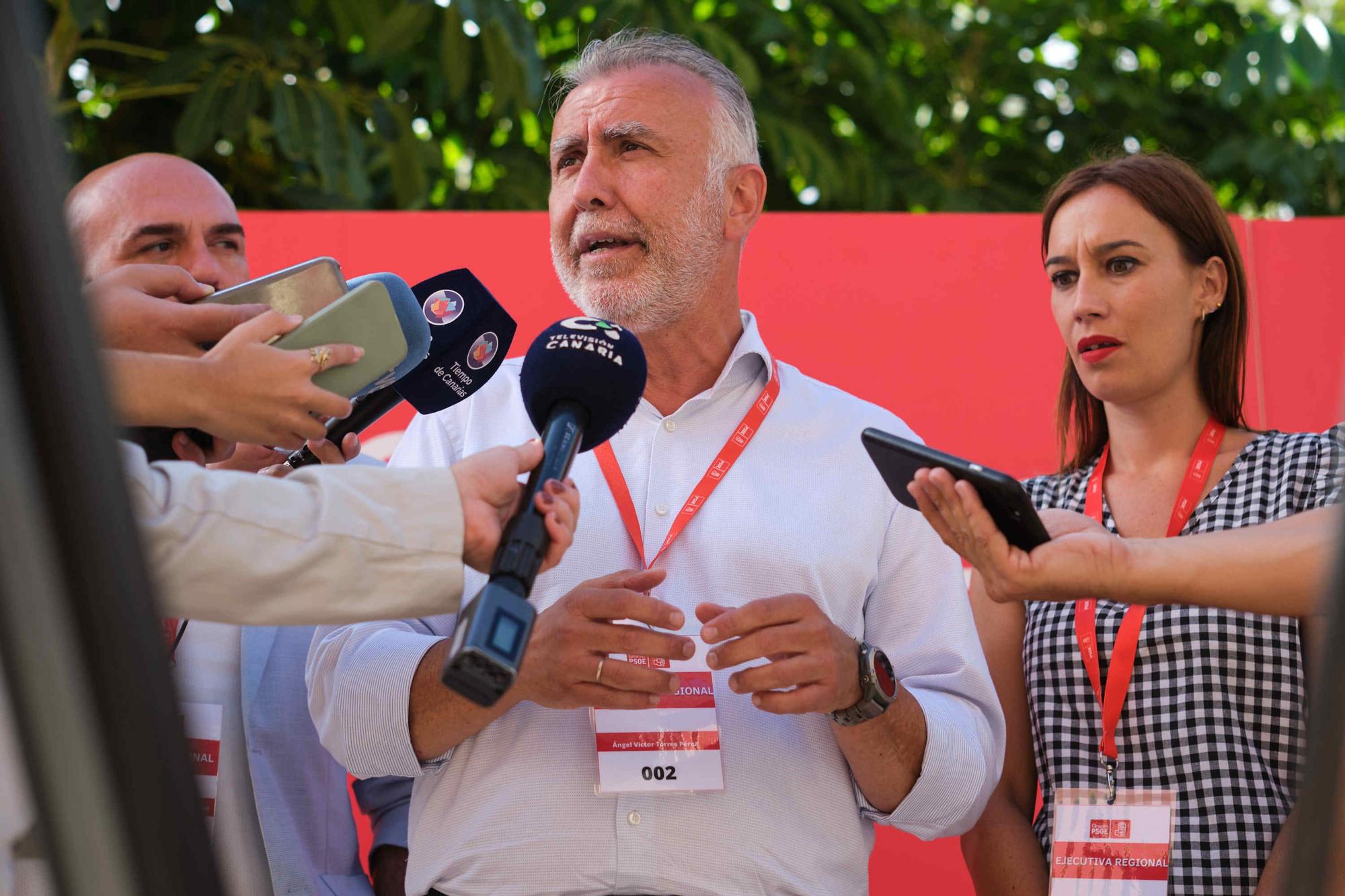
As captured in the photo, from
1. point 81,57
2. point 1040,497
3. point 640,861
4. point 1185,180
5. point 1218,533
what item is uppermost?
point 81,57

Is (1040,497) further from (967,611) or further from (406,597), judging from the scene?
(406,597)

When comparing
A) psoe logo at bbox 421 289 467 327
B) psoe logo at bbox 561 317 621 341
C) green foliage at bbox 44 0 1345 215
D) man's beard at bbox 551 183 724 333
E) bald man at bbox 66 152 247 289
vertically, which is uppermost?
green foliage at bbox 44 0 1345 215

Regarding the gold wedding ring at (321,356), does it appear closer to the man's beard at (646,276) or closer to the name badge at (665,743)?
the name badge at (665,743)

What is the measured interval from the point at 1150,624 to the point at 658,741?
1057 mm

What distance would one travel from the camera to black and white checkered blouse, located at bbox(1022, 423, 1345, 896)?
2.42 metres

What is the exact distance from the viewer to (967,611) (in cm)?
258

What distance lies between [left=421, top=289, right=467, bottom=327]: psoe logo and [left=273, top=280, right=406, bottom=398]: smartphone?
511 millimetres

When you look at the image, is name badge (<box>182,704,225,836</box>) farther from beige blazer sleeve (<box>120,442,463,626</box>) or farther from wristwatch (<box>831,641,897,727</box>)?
wristwatch (<box>831,641,897,727</box>)

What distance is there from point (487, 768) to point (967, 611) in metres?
0.98

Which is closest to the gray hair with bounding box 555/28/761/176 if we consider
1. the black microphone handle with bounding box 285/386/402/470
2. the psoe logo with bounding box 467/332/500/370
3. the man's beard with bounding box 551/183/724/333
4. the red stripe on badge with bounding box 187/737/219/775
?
the man's beard with bounding box 551/183/724/333

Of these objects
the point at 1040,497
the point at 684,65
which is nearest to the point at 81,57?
the point at 684,65

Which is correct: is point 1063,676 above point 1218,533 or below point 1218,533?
below

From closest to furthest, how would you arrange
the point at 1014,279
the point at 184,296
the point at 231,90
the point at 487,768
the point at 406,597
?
1. the point at 406,597
2. the point at 184,296
3. the point at 487,768
4. the point at 1014,279
5. the point at 231,90

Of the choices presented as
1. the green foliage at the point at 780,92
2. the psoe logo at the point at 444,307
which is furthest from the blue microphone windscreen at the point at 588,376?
the green foliage at the point at 780,92
